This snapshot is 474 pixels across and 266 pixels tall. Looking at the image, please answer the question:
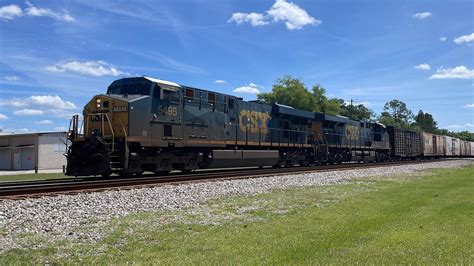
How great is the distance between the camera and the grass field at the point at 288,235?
559cm

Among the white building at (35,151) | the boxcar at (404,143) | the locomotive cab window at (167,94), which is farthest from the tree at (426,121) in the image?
the locomotive cab window at (167,94)

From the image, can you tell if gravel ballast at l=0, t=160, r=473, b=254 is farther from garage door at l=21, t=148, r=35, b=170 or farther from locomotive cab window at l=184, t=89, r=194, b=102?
garage door at l=21, t=148, r=35, b=170

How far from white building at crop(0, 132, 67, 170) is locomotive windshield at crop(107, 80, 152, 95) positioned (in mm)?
28680

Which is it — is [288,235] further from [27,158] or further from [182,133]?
[27,158]

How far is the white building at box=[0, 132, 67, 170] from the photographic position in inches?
1799

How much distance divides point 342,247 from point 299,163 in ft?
78.6

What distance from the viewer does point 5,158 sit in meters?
49.3

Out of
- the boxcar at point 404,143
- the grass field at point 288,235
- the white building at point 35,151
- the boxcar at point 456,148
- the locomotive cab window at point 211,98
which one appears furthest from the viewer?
the boxcar at point 456,148

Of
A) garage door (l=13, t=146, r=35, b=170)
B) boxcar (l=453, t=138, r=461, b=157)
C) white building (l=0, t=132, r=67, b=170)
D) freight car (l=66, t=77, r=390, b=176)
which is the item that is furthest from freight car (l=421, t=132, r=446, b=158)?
garage door (l=13, t=146, r=35, b=170)

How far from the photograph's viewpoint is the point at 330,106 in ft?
296

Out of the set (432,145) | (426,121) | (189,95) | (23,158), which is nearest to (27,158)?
(23,158)

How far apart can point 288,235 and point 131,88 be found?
13.0m

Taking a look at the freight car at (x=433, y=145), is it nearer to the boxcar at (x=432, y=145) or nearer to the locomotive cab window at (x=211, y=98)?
the boxcar at (x=432, y=145)

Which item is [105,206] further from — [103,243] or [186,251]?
[186,251]
